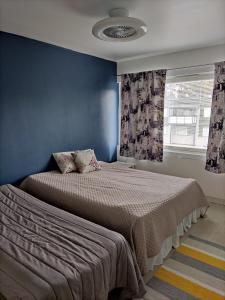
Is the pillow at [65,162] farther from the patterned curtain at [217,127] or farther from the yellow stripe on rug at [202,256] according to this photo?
the patterned curtain at [217,127]

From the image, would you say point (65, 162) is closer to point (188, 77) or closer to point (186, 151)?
point (186, 151)

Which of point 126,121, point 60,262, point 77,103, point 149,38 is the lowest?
point 60,262

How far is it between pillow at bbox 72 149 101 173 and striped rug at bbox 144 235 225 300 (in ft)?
5.15

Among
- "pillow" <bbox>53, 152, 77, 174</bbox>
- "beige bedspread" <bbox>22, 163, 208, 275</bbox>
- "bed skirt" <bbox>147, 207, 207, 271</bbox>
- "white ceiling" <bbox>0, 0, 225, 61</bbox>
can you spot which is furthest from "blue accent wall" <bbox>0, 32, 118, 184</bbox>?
"bed skirt" <bbox>147, 207, 207, 271</bbox>

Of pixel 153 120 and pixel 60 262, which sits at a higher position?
pixel 153 120

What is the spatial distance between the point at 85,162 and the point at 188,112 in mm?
1792

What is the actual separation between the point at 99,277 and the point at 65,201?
3.60ft

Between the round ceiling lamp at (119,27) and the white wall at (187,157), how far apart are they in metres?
1.48

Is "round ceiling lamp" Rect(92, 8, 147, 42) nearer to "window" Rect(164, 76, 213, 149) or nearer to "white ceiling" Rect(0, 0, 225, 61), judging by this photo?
"white ceiling" Rect(0, 0, 225, 61)

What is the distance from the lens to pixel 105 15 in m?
2.16

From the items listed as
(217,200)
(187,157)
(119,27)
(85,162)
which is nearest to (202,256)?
(217,200)

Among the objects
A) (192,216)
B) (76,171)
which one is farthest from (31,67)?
(192,216)

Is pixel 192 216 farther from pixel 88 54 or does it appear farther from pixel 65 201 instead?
pixel 88 54

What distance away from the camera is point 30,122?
2963 mm
